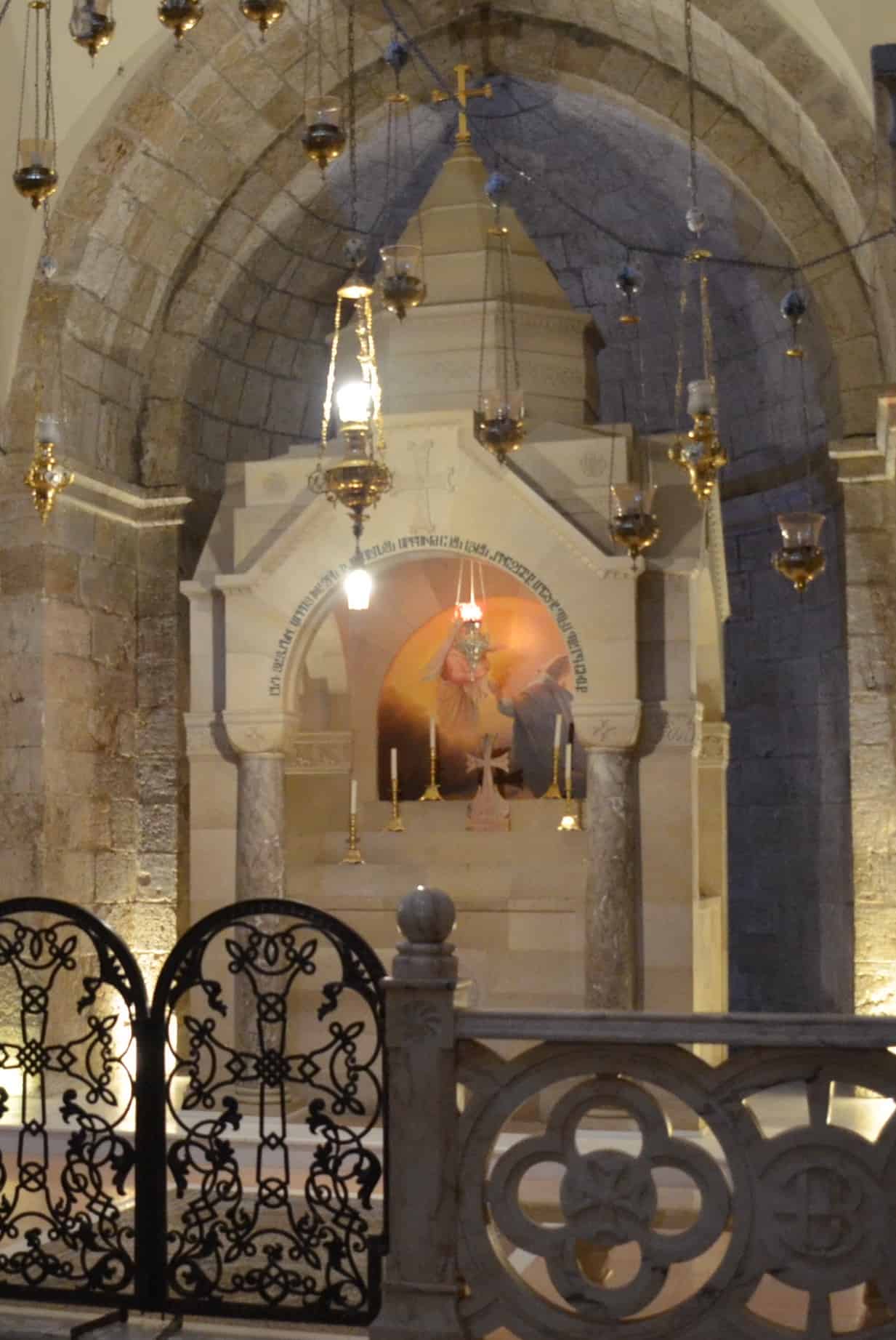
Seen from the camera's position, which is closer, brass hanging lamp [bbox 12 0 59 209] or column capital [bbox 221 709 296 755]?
column capital [bbox 221 709 296 755]

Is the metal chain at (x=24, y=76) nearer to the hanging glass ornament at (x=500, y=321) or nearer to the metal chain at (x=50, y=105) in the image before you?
the metal chain at (x=50, y=105)

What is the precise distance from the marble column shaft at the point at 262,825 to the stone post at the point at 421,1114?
543cm

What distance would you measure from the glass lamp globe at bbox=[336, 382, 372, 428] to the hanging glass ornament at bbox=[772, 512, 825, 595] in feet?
6.88

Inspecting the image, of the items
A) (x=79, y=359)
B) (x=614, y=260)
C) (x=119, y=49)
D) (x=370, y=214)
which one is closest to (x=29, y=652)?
(x=79, y=359)

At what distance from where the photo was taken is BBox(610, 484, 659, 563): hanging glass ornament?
850 centimetres

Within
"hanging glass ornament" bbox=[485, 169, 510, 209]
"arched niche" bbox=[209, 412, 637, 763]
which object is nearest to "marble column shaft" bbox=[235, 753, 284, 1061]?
"arched niche" bbox=[209, 412, 637, 763]

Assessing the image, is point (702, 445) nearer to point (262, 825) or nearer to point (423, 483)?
point (423, 483)

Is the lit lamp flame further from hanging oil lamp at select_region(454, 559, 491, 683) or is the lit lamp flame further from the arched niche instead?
hanging oil lamp at select_region(454, 559, 491, 683)

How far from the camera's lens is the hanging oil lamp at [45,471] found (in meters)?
8.67

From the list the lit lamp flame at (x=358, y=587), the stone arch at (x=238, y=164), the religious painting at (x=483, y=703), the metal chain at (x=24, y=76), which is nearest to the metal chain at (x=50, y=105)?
the metal chain at (x=24, y=76)

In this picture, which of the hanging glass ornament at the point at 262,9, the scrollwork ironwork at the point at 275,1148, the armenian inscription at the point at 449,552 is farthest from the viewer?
the armenian inscription at the point at 449,552

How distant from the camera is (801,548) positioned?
28.0 feet

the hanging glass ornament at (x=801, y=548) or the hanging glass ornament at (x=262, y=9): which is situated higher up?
the hanging glass ornament at (x=262, y=9)

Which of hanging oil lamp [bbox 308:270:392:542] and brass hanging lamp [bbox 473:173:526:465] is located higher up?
brass hanging lamp [bbox 473:173:526:465]
